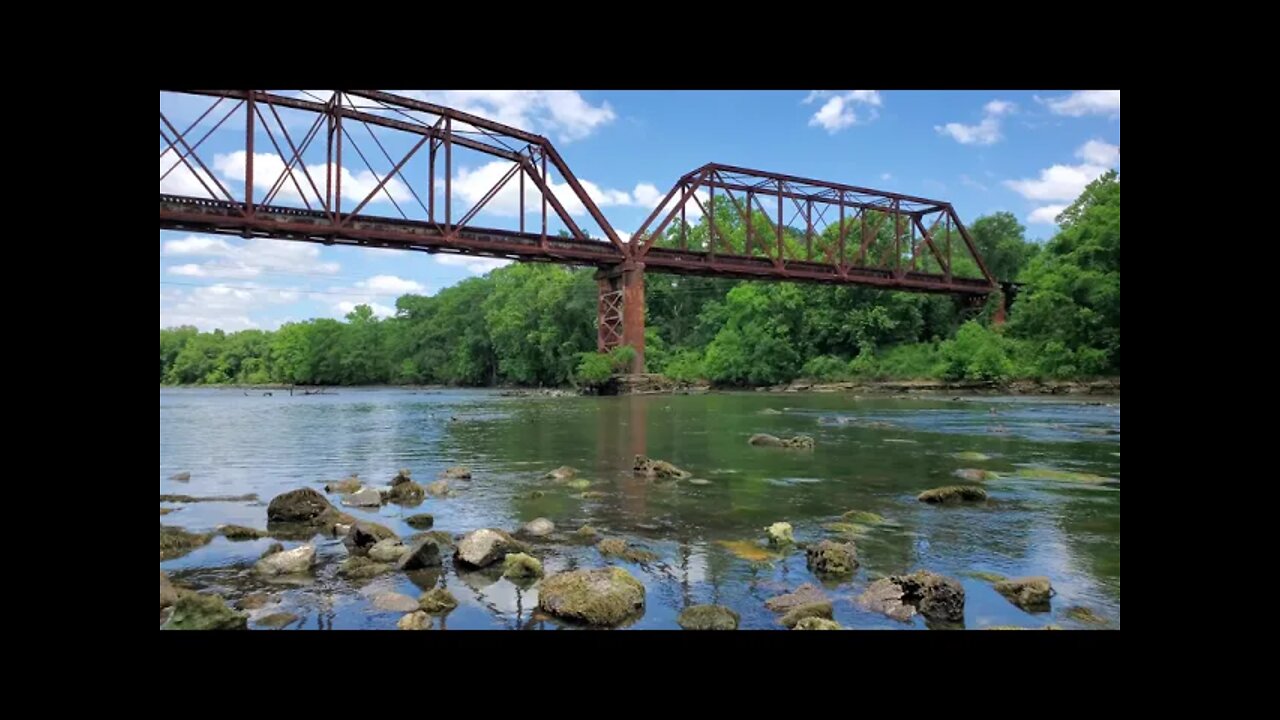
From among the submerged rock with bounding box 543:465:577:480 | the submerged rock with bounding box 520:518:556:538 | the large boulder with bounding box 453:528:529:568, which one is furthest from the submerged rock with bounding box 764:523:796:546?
the submerged rock with bounding box 543:465:577:480

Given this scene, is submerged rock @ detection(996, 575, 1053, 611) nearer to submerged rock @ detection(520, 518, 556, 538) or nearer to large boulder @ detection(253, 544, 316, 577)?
submerged rock @ detection(520, 518, 556, 538)

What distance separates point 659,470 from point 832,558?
6226 mm

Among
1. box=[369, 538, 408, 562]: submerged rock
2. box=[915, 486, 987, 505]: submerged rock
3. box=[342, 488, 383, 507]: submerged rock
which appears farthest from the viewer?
box=[342, 488, 383, 507]: submerged rock

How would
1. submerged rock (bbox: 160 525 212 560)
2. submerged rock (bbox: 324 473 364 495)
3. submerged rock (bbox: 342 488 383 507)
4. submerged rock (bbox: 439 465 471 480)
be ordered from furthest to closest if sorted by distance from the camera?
submerged rock (bbox: 439 465 471 480), submerged rock (bbox: 324 473 364 495), submerged rock (bbox: 342 488 383 507), submerged rock (bbox: 160 525 212 560)

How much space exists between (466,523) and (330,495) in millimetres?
3703

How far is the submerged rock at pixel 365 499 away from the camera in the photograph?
10664 millimetres

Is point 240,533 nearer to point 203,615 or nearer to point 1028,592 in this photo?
point 203,615

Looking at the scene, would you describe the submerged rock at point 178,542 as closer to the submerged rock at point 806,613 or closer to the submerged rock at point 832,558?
the submerged rock at point 806,613

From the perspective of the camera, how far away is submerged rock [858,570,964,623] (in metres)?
5.67

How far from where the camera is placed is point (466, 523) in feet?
30.5

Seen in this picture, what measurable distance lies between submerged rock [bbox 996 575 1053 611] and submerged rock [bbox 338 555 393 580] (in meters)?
5.90

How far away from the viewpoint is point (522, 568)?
6.79 metres
